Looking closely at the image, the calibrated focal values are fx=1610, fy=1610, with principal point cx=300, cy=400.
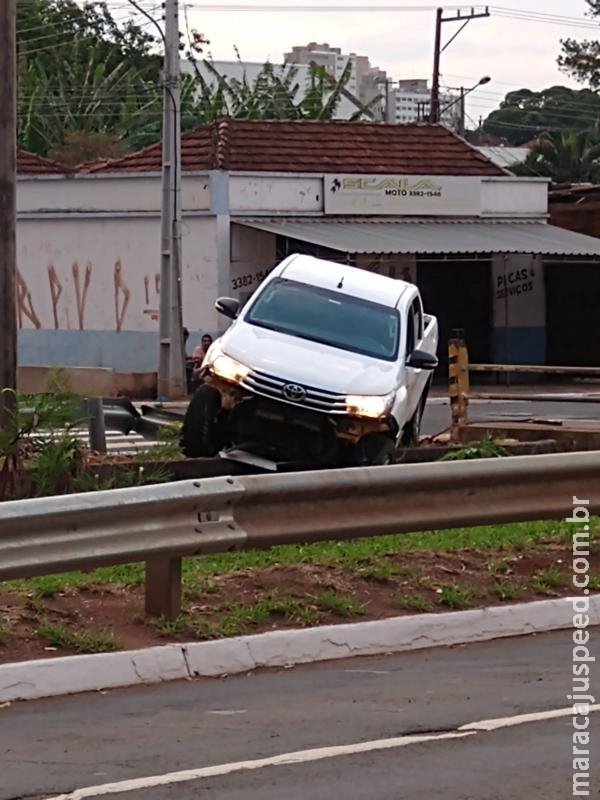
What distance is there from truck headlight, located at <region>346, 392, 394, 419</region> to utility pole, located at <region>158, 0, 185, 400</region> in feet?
56.9

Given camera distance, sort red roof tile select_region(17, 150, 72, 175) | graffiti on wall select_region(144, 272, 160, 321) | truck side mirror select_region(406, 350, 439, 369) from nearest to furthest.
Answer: truck side mirror select_region(406, 350, 439, 369)
graffiti on wall select_region(144, 272, 160, 321)
red roof tile select_region(17, 150, 72, 175)

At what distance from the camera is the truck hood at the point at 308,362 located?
14234 millimetres

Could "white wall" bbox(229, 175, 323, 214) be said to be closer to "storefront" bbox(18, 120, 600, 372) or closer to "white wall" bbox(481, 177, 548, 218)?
"storefront" bbox(18, 120, 600, 372)

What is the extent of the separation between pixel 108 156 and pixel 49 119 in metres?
4.41

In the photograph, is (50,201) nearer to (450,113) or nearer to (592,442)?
(592,442)

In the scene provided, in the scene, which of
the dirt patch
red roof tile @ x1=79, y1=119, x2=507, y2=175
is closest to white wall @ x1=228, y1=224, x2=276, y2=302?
red roof tile @ x1=79, y1=119, x2=507, y2=175

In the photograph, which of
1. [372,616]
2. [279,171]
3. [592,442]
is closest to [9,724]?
[372,616]

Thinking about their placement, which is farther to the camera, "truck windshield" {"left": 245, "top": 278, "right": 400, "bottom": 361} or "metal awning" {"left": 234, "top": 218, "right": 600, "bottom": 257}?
"metal awning" {"left": 234, "top": 218, "right": 600, "bottom": 257}

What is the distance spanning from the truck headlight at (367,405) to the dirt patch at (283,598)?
4.62 meters

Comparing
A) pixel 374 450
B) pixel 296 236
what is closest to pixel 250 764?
pixel 374 450

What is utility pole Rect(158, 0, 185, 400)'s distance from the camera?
3109cm

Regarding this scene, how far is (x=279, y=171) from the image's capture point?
35312 millimetres

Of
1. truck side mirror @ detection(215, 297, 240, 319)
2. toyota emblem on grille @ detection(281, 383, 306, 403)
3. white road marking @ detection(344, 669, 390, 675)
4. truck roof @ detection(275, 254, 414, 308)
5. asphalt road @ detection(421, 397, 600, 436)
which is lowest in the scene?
asphalt road @ detection(421, 397, 600, 436)

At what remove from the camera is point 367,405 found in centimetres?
1420
